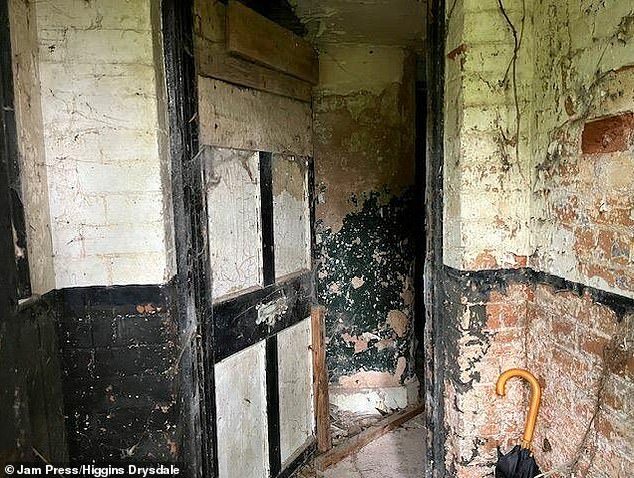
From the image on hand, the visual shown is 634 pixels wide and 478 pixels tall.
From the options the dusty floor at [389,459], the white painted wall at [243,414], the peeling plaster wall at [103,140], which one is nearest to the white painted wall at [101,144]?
the peeling plaster wall at [103,140]

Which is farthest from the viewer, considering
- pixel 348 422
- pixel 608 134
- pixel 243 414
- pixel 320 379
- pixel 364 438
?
pixel 348 422

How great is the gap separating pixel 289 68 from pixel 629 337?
1.73 metres

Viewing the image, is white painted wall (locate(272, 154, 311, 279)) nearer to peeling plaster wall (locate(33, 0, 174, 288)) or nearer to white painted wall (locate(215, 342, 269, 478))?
white painted wall (locate(215, 342, 269, 478))

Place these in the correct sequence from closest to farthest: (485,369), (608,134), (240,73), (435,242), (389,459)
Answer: (608,134)
(485,369)
(435,242)
(240,73)
(389,459)

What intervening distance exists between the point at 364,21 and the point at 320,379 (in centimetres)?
190

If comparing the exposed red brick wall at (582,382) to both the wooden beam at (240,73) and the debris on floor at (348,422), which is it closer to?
the wooden beam at (240,73)

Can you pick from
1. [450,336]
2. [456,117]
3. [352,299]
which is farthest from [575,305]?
[352,299]

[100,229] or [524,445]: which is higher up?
[100,229]

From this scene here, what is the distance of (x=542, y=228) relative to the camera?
1.55 metres

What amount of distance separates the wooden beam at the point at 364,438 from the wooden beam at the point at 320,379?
0.07 meters

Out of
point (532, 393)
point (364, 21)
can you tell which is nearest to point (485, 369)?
point (532, 393)

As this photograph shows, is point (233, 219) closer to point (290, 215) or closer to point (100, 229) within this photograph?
point (290, 215)

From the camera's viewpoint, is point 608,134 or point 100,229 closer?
point 608,134

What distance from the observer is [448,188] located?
5.55 ft
